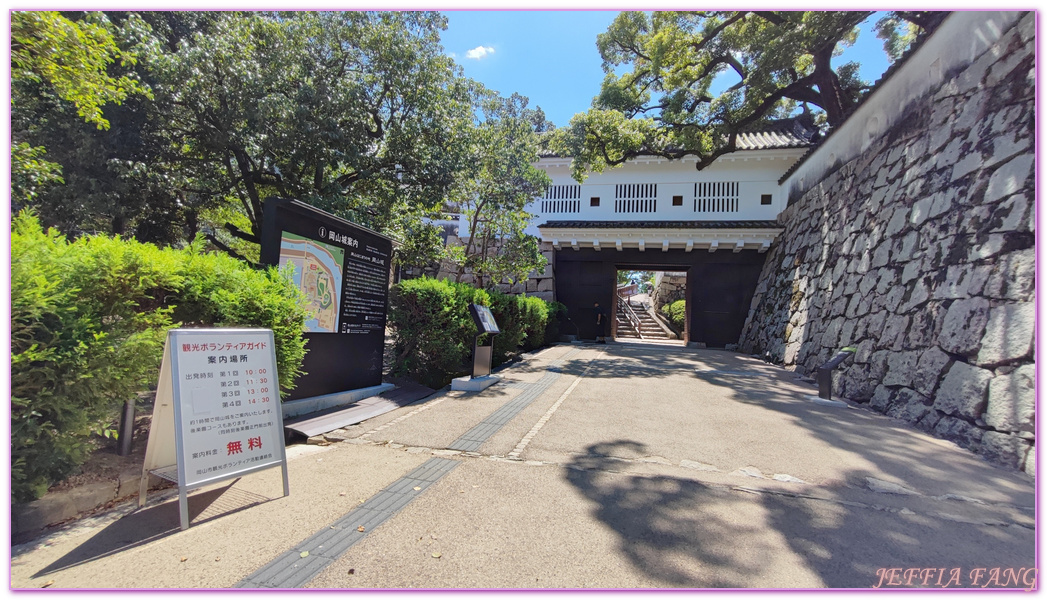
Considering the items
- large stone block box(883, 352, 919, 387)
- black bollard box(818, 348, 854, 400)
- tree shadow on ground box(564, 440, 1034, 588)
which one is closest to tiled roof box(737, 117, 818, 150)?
black bollard box(818, 348, 854, 400)

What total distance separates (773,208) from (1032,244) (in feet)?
37.4

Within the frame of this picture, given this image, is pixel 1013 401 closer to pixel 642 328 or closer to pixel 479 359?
pixel 479 359

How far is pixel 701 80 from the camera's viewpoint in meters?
13.3

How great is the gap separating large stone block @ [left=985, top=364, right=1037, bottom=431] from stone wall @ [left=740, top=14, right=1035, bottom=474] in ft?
0.03

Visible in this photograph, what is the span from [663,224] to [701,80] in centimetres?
445

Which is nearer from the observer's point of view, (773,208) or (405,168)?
(405,168)

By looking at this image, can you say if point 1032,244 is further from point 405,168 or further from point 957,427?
point 405,168

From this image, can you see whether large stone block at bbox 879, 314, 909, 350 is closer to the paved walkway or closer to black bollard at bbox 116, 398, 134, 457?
the paved walkway

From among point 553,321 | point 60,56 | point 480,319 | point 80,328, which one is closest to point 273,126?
point 60,56

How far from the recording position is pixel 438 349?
6879 mm

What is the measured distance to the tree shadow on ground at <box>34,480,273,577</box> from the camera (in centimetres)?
228

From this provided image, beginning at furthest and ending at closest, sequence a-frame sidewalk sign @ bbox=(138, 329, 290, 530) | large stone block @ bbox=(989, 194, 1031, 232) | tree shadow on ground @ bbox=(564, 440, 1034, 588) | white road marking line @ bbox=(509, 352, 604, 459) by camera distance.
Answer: large stone block @ bbox=(989, 194, 1031, 232), white road marking line @ bbox=(509, 352, 604, 459), a-frame sidewalk sign @ bbox=(138, 329, 290, 530), tree shadow on ground @ bbox=(564, 440, 1034, 588)

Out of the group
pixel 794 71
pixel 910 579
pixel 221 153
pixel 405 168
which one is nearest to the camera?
pixel 910 579

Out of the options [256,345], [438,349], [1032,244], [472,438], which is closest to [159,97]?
[438,349]
